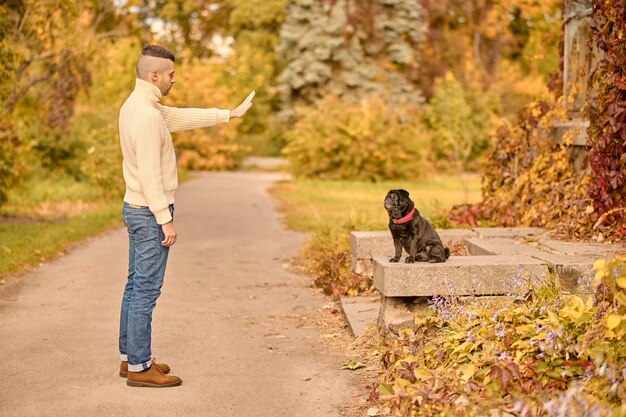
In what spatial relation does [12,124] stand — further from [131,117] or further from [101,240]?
[131,117]

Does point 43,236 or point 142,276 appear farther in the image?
point 43,236

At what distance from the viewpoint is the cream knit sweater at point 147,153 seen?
17.6 feet

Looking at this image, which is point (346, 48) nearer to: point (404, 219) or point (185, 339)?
point (185, 339)

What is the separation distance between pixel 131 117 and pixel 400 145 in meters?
20.4

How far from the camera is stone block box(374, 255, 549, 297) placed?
6066mm

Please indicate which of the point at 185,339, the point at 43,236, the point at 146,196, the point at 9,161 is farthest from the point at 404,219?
the point at 9,161

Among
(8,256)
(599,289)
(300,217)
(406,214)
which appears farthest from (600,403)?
(300,217)

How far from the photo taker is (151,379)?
18.6 ft

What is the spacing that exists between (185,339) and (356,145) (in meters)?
18.3

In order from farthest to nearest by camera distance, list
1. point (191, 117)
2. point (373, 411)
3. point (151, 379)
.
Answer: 1. point (191, 117)
2. point (151, 379)
3. point (373, 411)

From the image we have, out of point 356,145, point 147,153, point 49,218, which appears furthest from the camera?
point 356,145

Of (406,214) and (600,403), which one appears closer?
(600,403)

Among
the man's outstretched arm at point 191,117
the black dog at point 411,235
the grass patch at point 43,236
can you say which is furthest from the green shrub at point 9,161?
the black dog at point 411,235

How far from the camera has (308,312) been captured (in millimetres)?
8102
